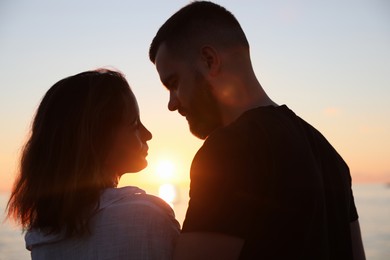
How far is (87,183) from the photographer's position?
2383 mm

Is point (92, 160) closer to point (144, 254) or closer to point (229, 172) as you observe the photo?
point (144, 254)

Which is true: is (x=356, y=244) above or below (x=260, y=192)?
below

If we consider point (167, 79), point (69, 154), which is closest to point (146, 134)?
point (167, 79)

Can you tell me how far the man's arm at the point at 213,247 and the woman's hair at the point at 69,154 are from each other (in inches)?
25.8

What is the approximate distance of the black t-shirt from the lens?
1.88m

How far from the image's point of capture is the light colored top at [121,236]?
230 cm

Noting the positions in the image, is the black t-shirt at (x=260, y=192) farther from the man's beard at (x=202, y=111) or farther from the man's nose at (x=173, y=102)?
the man's nose at (x=173, y=102)

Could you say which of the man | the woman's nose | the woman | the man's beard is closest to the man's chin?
the man's beard

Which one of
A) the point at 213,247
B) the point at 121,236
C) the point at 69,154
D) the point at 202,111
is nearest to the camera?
the point at 213,247

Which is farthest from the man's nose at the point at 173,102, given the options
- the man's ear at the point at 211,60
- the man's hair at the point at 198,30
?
the man's ear at the point at 211,60

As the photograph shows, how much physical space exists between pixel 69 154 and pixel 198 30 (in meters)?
1.07

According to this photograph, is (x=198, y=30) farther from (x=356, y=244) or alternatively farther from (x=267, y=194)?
(x=356, y=244)

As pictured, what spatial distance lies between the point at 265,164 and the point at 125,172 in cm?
102

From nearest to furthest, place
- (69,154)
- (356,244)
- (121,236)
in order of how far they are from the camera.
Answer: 1. (121,236)
2. (69,154)
3. (356,244)
